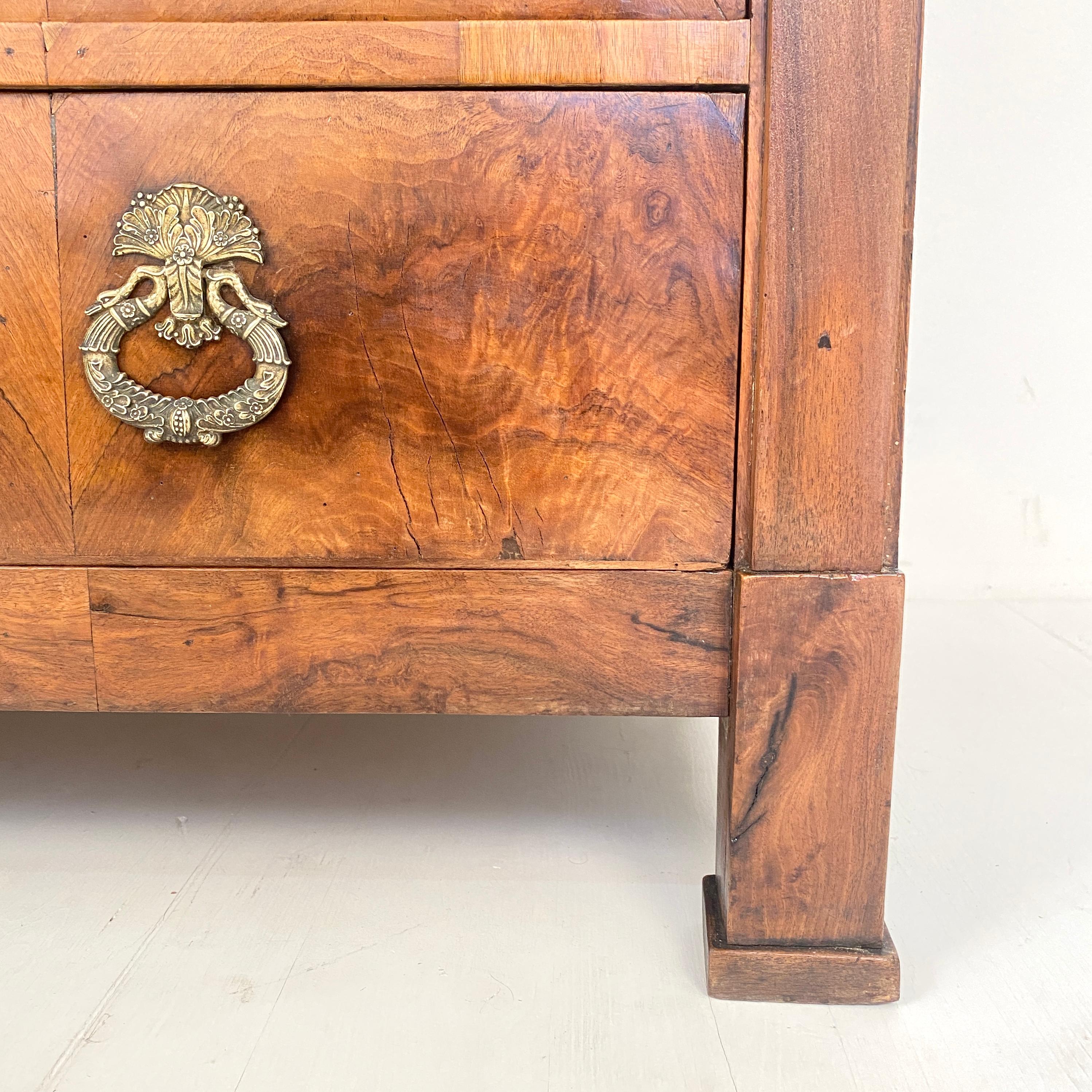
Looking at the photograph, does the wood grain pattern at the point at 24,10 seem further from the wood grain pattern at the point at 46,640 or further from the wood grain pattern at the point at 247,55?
the wood grain pattern at the point at 46,640

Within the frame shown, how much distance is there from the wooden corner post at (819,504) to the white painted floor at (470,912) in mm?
62

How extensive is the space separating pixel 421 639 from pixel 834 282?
1.10 ft

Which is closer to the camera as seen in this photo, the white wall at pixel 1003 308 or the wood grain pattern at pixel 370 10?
the wood grain pattern at pixel 370 10

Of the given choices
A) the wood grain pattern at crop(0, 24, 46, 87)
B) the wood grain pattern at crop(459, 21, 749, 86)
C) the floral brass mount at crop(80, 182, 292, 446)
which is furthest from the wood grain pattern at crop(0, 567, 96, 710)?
the wood grain pattern at crop(459, 21, 749, 86)

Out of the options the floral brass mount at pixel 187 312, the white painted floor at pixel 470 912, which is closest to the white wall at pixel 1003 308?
the white painted floor at pixel 470 912

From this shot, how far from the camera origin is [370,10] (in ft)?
2.15

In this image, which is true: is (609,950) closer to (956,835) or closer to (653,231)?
(956,835)

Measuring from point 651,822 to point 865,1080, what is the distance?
34cm

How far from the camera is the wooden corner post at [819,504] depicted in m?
0.63

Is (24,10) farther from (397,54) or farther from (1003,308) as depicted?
(1003,308)

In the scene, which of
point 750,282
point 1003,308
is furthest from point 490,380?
point 1003,308

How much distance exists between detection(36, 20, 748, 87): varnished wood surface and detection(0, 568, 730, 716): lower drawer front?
298 mm

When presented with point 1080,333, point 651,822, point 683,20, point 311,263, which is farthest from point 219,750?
point 1080,333

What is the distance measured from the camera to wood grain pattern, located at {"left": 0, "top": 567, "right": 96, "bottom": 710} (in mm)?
710
